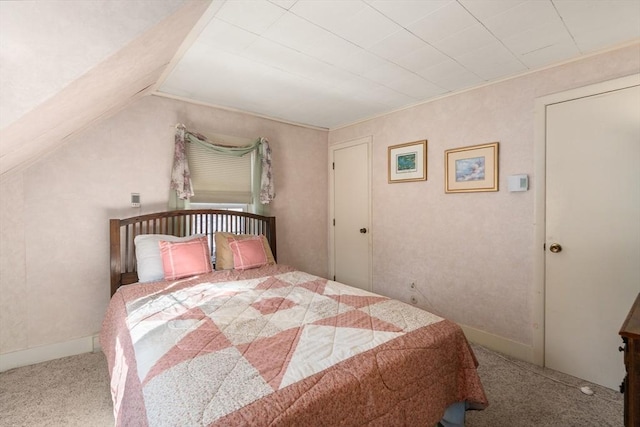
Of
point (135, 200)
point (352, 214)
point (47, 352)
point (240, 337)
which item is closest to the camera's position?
point (240, 337)

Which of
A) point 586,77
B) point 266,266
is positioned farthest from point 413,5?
point 266,266

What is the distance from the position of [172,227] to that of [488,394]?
9.68 ft

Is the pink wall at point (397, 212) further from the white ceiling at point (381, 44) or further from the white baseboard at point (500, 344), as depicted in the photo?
the white ceiling at point (381, 44)

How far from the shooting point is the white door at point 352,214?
3.79m

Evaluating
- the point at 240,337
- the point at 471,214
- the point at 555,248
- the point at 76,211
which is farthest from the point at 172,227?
the point at 555,248

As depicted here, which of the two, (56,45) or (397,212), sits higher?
(56,45)

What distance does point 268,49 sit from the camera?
2.06 m

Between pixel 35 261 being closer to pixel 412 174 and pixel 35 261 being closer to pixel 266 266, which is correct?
pixel 266 266

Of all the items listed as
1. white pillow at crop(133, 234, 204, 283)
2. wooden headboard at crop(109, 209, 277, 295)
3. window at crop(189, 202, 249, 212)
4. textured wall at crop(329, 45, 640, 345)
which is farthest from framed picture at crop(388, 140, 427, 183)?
white pillow at crop(133, 234, 204, 283)

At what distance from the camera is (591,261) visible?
215cm

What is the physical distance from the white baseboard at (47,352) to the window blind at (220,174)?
1.53m

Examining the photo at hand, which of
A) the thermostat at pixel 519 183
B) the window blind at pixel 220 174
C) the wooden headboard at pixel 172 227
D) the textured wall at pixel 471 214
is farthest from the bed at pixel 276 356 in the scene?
the thermostat at pixel 519 183

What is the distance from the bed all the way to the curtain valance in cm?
75

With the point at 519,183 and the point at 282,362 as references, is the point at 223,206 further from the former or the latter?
the point at 519,183
